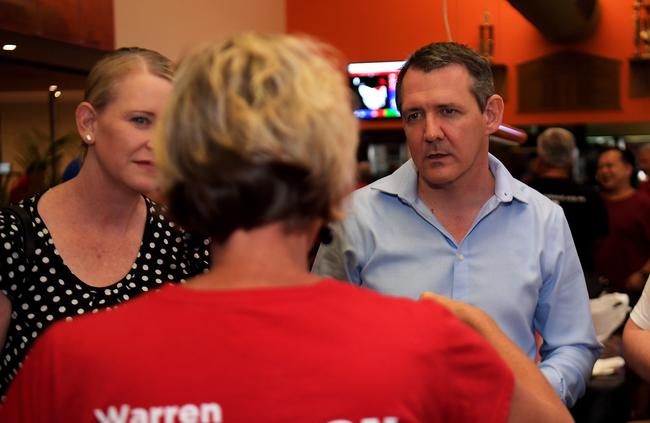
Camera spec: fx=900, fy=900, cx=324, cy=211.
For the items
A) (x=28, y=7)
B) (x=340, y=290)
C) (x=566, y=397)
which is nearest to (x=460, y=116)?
(x=566, y=397)

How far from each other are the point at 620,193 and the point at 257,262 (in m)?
6.17

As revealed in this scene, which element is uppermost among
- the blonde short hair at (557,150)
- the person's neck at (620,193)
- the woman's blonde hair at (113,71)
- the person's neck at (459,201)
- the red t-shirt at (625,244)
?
the woman's blonde hair at (113,71)

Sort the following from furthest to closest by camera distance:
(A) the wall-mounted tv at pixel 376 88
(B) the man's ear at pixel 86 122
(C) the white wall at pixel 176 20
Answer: (A) the wall-mounted tv at pixel 376 88 < (C) the white wall at pixel 176 20 < (B) the man's ear at pixel 86 122

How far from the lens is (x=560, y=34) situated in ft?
29.1

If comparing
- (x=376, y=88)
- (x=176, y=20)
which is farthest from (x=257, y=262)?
(x=376, y=88)

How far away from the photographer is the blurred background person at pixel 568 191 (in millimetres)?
5688

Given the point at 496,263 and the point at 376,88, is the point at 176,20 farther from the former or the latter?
the point at 496,263

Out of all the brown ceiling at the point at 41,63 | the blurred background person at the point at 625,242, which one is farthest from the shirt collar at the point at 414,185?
the blurred background person at the point at 625,242

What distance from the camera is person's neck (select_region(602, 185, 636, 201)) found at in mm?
6812

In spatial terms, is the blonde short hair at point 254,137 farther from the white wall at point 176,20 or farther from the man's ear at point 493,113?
the white wall at point 176,20

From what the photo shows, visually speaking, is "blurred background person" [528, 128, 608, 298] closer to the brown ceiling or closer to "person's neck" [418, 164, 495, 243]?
the brown ceiling

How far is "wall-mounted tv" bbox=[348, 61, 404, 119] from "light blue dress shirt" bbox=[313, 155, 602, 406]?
5845mm

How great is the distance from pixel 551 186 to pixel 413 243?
3551 mm

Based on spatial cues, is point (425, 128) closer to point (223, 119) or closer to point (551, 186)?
point (223, 119)
